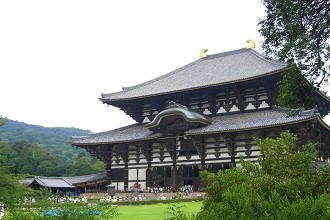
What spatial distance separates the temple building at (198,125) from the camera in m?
33.8

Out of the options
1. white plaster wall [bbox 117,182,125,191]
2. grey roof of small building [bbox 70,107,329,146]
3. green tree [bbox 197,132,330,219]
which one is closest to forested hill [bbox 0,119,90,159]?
grey roof of small building [bbox 70,107,329,146]

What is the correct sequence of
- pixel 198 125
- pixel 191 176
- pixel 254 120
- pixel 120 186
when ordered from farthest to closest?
pixel 120 186
pixel 191 176
pixel 198 125
pixel 254 120

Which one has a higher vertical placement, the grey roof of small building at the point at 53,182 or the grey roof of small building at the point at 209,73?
the grey roof of small building at the point at 209,73

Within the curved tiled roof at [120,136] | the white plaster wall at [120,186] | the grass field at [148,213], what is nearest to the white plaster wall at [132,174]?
the white plaster wall at [120,186]

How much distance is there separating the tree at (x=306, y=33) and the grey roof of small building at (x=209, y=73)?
18563 mm

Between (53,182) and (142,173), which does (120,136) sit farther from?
(53,182)

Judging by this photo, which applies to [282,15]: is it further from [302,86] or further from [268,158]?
[268,158]

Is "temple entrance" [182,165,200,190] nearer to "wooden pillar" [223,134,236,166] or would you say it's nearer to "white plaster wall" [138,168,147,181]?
"wooden pillar" [223,134,236,166]

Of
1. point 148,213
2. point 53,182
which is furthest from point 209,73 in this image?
point 53,182

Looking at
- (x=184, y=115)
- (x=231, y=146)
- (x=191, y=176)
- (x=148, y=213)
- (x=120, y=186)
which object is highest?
(x=184, y=115)

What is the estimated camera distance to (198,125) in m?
36.4

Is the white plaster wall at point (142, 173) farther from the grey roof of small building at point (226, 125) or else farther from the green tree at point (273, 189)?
the green tree at point (273, 189)

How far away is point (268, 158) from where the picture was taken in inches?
558

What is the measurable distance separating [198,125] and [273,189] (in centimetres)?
2393
